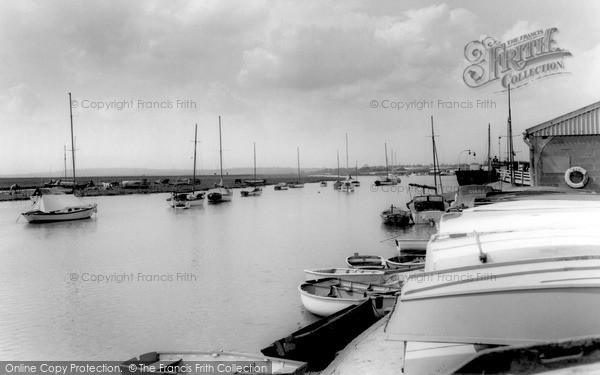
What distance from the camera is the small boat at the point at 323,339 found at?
9.88 meters

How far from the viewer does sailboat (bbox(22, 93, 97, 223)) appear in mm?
44719

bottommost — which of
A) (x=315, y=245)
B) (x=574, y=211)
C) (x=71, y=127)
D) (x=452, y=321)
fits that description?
(x=315, y=245)

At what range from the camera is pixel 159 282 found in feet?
66.0

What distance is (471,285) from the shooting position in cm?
575

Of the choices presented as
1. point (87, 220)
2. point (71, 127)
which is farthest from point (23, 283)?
point (71, 127)

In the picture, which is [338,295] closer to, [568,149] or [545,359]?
[545,359]

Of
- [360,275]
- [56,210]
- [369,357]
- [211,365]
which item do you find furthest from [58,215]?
[369,357]

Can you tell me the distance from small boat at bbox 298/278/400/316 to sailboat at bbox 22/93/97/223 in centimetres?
3847

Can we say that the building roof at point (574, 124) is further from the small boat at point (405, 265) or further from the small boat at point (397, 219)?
the small boat at point (397, 219)

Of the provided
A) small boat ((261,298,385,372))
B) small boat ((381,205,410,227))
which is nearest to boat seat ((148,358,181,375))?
small boat ((261,298,385,372))

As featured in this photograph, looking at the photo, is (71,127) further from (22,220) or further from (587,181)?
(587,181)

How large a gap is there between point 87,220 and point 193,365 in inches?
1672

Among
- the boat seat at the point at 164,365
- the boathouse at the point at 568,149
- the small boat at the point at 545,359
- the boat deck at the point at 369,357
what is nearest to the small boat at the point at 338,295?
the boat deck at the point at 369,357

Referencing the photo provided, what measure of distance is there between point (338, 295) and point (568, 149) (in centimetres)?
1091
